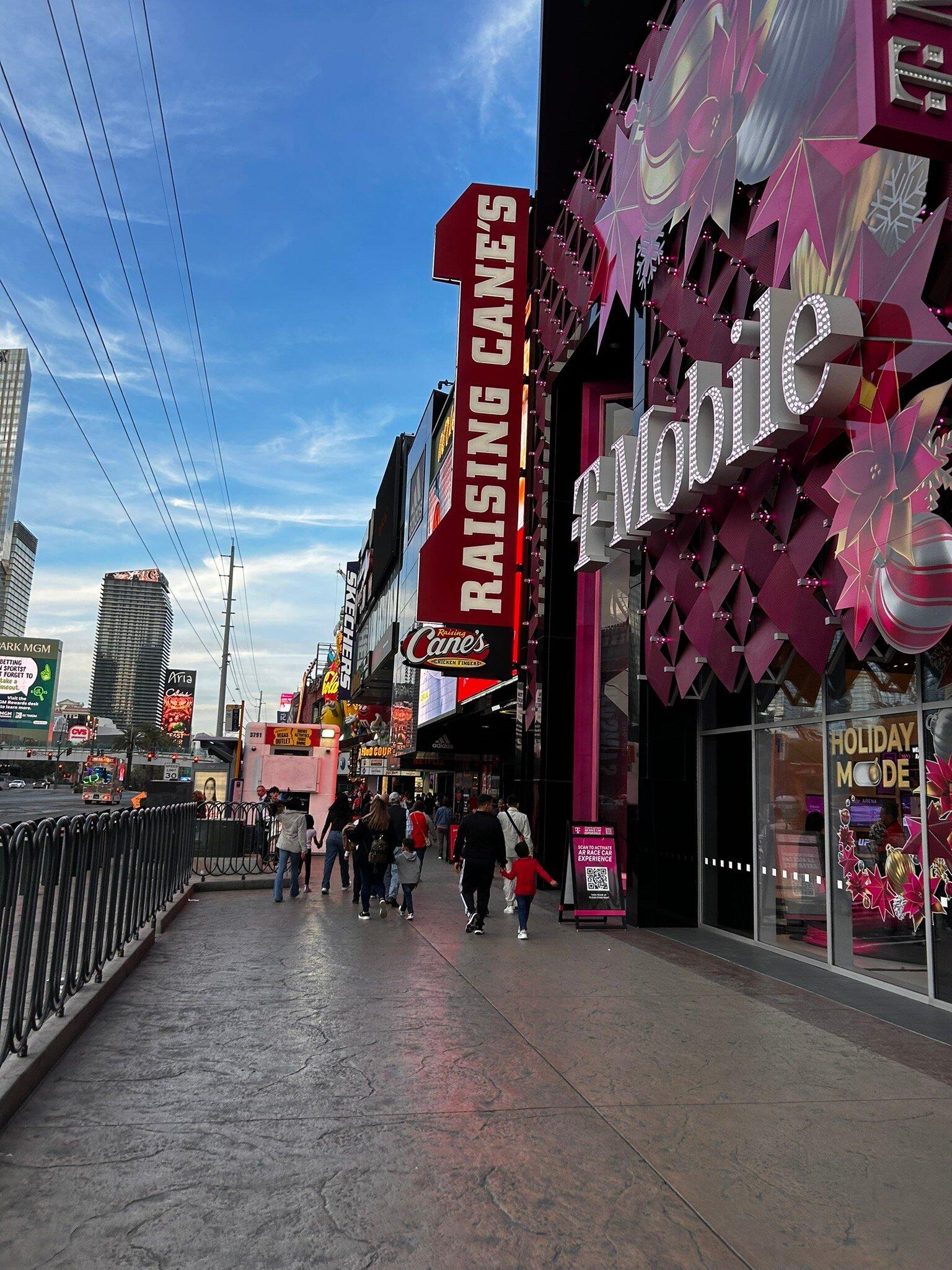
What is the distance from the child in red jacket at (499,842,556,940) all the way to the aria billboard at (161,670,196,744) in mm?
47219

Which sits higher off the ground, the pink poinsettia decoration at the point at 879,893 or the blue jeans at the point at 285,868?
the pink poinsettia decoration at the point at 879,893

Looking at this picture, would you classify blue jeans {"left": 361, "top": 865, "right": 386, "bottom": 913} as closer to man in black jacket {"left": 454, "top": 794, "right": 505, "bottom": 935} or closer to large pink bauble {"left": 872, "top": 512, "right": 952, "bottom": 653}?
man in black jacket {"left": 454, "top": 794, "right": 505, "bottom": 935}

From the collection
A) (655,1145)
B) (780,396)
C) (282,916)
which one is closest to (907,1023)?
(655,1145)

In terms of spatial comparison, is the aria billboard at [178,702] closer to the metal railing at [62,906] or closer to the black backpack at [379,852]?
the black backpack at [379,852]

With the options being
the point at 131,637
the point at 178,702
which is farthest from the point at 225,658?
the point at 131,637

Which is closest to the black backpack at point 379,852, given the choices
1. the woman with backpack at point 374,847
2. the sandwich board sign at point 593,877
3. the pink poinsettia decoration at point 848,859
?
the woman with backpack at point 374,847

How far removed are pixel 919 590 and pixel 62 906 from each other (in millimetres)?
6496

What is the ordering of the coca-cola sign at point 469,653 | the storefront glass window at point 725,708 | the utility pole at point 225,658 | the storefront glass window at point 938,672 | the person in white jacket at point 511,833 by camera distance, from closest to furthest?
the storefront glass window at point 938,672, the storefront glass window at point 725,708, the person in white jacket at point 511,833, the coca-cola sign at point 469,653, the utility pole at point 225,658

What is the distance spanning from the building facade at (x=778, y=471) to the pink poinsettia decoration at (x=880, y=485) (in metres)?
0.02

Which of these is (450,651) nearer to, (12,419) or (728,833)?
(728,833)

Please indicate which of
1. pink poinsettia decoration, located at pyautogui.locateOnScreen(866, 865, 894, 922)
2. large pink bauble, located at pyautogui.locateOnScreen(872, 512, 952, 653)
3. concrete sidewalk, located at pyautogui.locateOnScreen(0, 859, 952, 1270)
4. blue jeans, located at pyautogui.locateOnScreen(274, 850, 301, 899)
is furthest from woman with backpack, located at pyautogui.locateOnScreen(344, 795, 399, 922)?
large pink bauble, located at pyautogui.locateOnScreen(872, 512, 952, 653)

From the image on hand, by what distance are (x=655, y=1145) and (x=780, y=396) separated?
6474 millimetres

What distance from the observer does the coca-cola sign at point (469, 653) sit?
20.0 metres

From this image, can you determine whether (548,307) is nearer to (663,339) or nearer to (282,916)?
(663,339)
